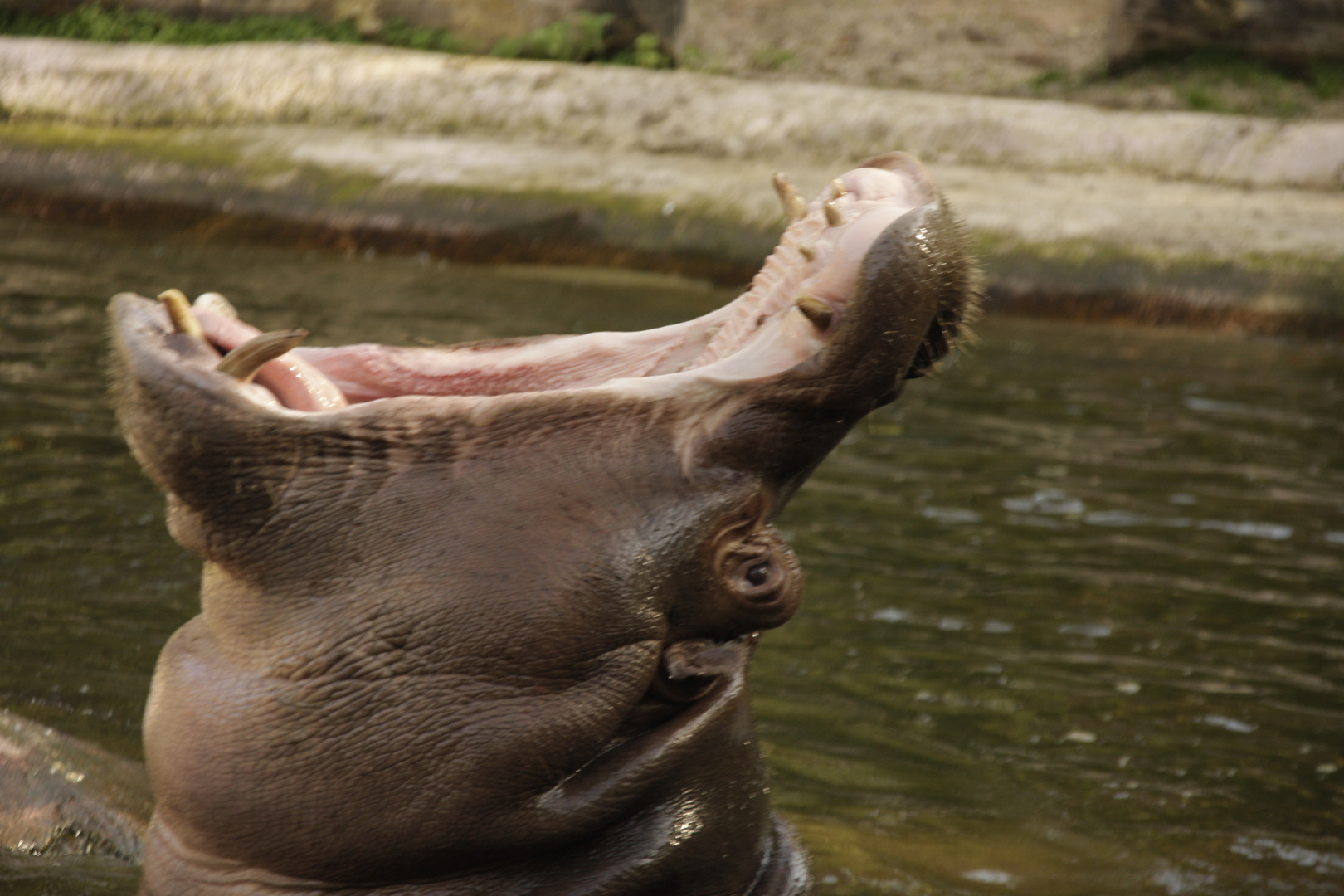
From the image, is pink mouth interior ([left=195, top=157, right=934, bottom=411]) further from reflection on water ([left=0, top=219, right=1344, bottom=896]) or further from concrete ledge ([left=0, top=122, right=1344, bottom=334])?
concrete ledge ([left=0, top=122, right=1344, bottom=334])

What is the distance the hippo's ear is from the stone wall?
11057mm

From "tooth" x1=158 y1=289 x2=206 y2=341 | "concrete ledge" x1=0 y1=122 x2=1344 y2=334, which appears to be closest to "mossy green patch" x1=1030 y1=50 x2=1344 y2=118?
"concrete ledge" x1=0 y1=122 x2=1344 y2=334

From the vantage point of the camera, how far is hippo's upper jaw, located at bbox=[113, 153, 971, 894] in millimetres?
1988

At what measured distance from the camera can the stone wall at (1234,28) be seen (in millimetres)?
11875

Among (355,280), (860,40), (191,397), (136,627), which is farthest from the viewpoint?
(860,40)

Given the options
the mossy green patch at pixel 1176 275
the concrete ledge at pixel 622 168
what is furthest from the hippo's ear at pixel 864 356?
the concrete ledge at pixel 622 168

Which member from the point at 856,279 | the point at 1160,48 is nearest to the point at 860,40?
the point at 1160,48

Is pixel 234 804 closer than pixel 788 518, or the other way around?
pixel 234 804

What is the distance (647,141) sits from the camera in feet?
36.2

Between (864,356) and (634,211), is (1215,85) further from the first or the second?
(864,356)

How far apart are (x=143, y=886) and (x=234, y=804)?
1.10 feet

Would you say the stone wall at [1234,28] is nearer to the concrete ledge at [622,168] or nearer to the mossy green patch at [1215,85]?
the mossy green patch at [1215,85]

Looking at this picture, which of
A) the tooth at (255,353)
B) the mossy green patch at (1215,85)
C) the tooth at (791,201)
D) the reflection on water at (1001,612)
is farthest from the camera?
the mossy green patch at (1215,85)

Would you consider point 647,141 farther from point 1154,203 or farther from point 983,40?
point 983,40
